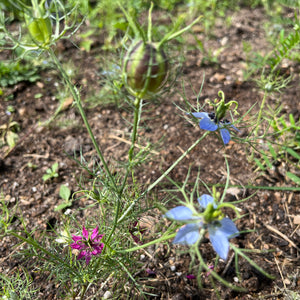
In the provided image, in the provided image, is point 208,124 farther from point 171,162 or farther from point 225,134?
point 171,162

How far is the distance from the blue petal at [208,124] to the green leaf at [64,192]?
0.93 m

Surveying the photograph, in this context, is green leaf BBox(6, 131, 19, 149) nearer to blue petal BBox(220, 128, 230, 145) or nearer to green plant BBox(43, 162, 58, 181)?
green plant BBox(43, 162, 58, 181)

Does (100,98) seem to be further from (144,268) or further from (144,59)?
(144,59)

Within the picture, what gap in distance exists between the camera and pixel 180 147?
193 cm

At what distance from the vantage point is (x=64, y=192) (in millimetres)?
1671

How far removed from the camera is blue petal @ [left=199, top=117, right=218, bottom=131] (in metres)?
0.96

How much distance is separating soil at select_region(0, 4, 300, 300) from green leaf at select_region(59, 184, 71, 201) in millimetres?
49

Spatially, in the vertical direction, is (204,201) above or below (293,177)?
above

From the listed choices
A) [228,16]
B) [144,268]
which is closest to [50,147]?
[144,268]

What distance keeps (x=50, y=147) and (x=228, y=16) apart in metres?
2.10

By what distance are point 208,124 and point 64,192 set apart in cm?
98

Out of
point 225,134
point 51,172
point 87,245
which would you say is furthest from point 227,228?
point 51,172

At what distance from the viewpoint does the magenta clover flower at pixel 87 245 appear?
1.16 metres

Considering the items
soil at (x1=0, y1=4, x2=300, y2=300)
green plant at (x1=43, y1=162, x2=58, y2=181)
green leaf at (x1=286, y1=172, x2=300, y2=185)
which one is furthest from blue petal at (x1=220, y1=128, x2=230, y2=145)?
green plant at (x1=43, y1=162, x2=58, y2=181)
